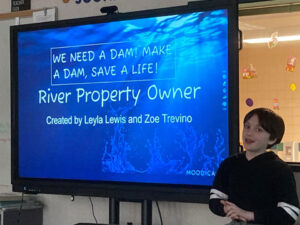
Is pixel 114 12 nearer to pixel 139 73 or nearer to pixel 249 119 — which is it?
pixel 139 73

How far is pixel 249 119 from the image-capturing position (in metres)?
2.37

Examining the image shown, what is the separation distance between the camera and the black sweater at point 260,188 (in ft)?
7.23

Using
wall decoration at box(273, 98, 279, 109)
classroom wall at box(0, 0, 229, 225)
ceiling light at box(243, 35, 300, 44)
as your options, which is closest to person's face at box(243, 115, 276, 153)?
classroom wall at box(0, 0, 229, 225)

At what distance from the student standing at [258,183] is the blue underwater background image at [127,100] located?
1.80ft

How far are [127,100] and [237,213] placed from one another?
3.95 feet

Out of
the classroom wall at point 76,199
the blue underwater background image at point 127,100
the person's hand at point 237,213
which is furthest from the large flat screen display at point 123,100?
the person's hand at point 237,213

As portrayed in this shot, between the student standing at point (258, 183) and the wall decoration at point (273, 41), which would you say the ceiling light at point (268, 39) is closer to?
the wall decoration at point (273, 41)

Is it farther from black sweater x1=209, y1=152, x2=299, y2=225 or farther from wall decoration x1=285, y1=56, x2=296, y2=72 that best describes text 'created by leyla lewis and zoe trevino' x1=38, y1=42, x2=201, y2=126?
wall decoration x1=285, y1=56, x2=296, y2=72

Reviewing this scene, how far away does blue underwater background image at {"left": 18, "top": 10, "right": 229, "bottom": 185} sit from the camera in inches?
119

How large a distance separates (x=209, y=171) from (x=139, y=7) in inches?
49.2

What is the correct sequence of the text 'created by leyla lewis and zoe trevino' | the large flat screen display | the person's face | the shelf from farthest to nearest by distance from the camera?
the shelf → the text 'created by leyla lewis and zoe trevino' → the large flat screen display → the person's face

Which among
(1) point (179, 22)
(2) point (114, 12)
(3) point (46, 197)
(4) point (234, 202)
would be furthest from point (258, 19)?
(3) point (46, 197)

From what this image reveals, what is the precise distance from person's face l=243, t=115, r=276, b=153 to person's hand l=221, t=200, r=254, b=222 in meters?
0.26

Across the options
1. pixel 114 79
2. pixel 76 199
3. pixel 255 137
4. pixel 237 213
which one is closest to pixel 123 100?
pixel 114 79
